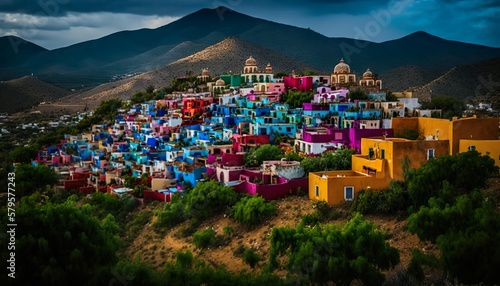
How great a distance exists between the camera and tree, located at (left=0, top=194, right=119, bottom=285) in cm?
1209

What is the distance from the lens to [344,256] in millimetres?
12859

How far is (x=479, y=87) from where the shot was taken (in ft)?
160

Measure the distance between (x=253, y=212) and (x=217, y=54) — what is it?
5098cm

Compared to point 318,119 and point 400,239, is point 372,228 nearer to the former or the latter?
point 400,239

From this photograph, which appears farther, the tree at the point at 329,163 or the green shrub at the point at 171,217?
the green shrub at the point at 171,217

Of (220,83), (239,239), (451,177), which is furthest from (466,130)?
(220,83)

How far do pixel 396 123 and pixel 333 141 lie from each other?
2459 mm

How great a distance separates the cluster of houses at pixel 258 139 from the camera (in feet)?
60.2

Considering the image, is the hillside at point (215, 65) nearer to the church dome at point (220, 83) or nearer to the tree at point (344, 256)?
the church dome at point (220, 83)

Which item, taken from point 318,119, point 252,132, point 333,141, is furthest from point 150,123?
point 333,141

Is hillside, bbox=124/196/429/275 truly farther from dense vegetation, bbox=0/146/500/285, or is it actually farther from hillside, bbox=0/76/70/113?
hillside, bbox=0/76/70/113

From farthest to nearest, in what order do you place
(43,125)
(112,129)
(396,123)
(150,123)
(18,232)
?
(43,125), (112,129), (150,123), (396,123), (18,232)

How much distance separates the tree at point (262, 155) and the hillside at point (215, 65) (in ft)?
124

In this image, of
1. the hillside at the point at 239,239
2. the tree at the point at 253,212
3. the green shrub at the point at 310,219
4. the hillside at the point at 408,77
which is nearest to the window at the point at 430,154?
the hillside at the point at 239,239
